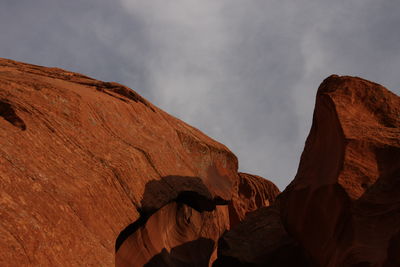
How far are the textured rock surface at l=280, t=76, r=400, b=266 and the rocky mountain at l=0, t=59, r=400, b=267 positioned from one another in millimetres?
31

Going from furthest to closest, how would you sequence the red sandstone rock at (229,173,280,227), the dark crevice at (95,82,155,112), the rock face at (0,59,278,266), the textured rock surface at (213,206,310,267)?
the red sandstone rock at (229,173,280,227) → the dark crevice at (95,82,155,112) → the textured rock surface at (213,206,310,267) → the rock face at (0,59,278,266)

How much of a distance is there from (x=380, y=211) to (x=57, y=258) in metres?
6.66

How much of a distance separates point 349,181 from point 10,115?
308 inches

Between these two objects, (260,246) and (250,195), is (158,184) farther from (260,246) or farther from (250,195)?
(250,195)

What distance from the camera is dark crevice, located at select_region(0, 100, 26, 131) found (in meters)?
10.7

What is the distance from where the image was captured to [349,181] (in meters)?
11.7

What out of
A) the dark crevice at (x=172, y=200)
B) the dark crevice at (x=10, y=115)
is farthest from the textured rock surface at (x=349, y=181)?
the dark crevice at (x=10, y=115)

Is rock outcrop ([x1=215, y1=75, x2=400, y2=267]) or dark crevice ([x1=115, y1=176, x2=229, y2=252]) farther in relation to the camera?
dark crevice ([x1=115, y1=176, x2=229, y2=252])

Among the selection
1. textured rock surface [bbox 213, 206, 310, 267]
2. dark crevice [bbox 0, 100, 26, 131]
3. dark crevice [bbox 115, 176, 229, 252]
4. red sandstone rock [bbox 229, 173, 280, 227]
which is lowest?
textured rock surface [bbox 213, 206, 310, 267]

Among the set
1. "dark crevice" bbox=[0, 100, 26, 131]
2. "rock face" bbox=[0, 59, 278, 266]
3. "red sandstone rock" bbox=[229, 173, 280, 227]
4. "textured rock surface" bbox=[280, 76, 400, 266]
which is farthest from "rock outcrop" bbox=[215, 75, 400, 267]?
"red sandstone rock" bbox=[229, 173, 280, 227]

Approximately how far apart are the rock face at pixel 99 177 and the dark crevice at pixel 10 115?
0.07 feet

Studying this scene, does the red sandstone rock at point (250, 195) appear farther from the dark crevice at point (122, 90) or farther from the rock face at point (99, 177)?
the dark crevice at point (122, 90)

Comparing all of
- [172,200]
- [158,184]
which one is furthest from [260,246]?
[158,184]

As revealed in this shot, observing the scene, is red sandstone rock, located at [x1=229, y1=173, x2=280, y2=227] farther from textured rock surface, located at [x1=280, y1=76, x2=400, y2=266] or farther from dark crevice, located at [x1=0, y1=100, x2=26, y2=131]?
dark crevice, located at [x1=0, y1=100, x2=26, y2=131]
